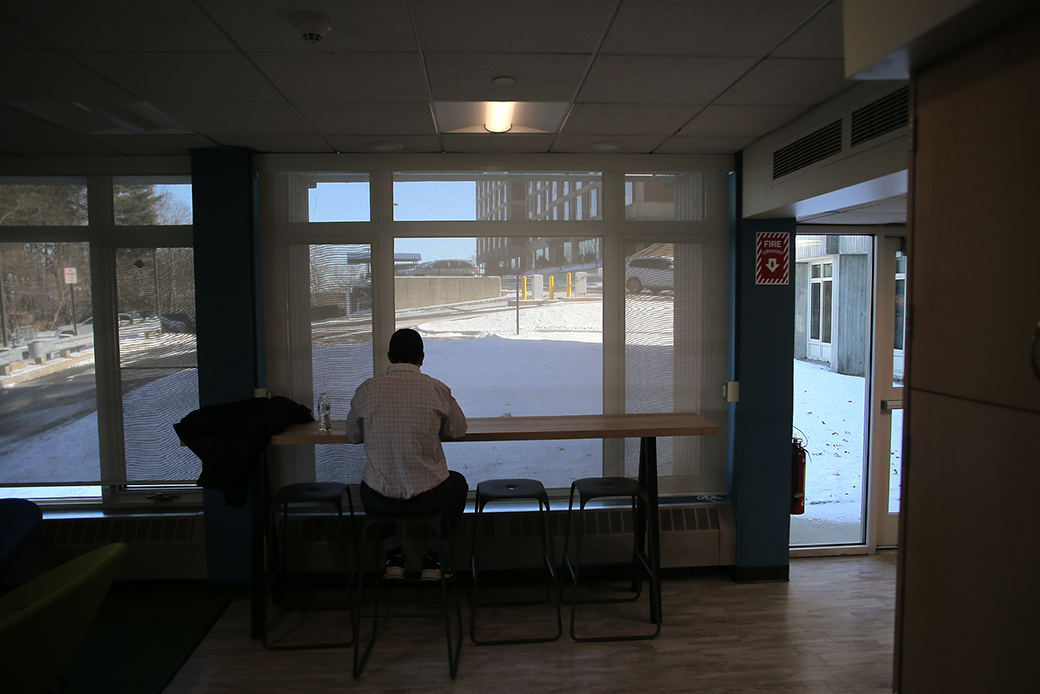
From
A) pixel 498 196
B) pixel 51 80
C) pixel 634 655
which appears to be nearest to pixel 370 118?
pixel 498 196

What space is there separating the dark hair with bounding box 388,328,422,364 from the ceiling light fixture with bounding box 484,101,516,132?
3.75ft

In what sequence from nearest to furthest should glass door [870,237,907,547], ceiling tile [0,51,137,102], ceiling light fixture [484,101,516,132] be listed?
ceiling tile [0,51,137,102]
ceiling light fixture [484,101,516,132]
glass door [870,237,907,547]

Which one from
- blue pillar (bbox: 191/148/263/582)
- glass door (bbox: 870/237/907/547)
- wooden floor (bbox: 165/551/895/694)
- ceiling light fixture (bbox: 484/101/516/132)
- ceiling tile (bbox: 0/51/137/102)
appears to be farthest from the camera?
glass door (bbox: 870/237/907/547)

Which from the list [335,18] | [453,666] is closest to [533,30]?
[335,18]

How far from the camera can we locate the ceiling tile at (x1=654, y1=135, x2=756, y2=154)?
3400 mm

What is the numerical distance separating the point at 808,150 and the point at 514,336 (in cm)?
191

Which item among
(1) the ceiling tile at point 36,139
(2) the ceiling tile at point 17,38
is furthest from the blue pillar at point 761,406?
(1) the ceiling tile at point 36,139

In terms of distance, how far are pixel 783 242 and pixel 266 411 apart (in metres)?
3.10

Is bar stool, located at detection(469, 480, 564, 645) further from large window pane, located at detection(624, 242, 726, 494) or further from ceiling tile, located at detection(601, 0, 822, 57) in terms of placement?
ceiling tile, located at detection(601, 0, 822, 57)

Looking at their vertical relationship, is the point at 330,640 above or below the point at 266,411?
below

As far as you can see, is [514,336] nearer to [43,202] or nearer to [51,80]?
[51,80]

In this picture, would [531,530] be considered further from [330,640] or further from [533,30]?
[533,30]

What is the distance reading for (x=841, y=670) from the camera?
9.21 feet

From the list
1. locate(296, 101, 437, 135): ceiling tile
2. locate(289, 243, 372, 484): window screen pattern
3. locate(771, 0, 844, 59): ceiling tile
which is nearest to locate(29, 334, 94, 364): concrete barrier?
locate(289, 243, 372, 484): window screen pattern
